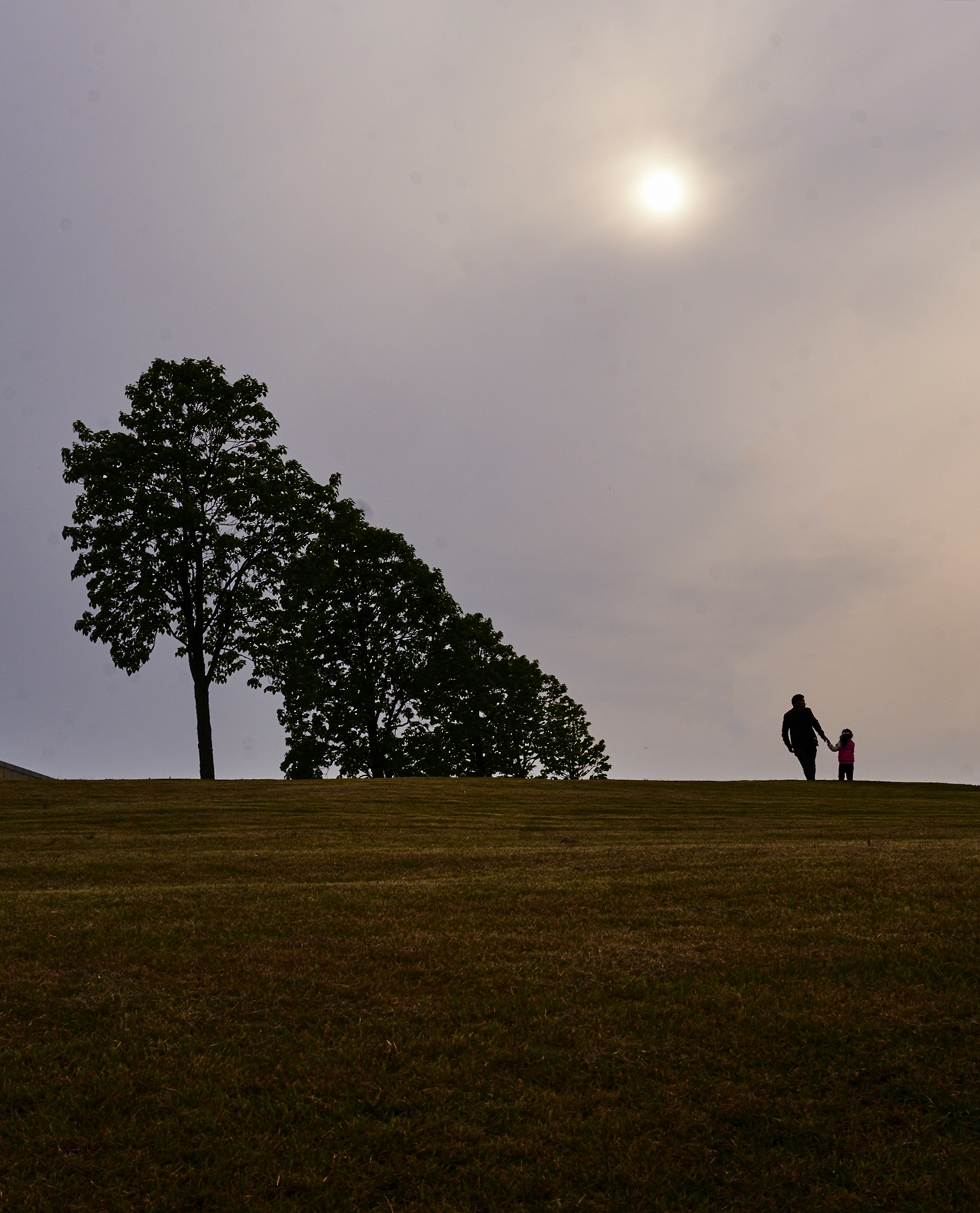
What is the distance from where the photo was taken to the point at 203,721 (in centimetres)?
3409

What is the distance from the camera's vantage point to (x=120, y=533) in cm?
3341

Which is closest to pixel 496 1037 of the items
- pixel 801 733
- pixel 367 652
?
pixel 801 733

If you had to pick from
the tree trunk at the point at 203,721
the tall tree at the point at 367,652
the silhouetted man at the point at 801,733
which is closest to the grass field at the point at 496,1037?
the silhouetted man at the point at 801,733

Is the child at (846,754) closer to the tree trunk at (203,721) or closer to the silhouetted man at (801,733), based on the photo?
the silhouetted man at (801,733)

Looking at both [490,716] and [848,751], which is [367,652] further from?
[848,751]

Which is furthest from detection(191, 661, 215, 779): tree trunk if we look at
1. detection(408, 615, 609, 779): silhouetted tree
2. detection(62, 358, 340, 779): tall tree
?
detection(408, 615, 609, 779): silhouetted tree

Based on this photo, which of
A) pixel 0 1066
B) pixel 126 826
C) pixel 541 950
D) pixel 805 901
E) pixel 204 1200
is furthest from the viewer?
pixel 126 826

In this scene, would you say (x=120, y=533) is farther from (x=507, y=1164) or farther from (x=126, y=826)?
(x=507, y=1164)

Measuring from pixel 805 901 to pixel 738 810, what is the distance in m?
12.5

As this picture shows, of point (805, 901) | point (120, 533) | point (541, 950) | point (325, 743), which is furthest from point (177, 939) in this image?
point (325, 743)

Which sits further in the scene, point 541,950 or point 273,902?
point 273,902

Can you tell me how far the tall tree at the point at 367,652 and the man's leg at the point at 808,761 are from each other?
2134 cm

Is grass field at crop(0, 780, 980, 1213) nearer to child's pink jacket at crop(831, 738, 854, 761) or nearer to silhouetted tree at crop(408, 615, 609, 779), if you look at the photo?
child's pink jacket at crop(831, 738, 854, 761)

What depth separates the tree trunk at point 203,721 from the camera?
33.8m
